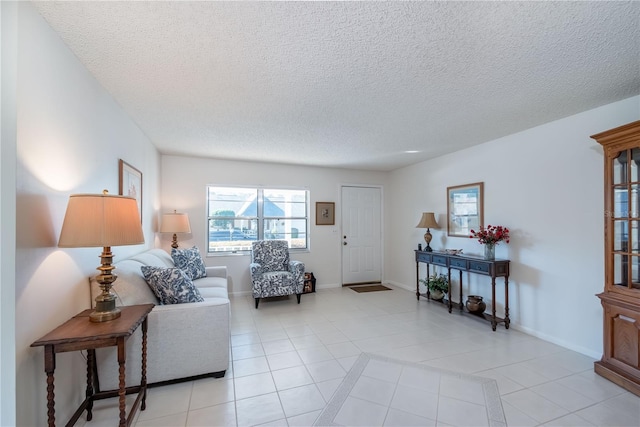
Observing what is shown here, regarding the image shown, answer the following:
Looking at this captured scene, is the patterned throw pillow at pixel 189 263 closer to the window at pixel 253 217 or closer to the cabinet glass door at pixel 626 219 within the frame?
the window at pixel 253 217

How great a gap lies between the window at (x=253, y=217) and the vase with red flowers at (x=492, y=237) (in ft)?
9.56

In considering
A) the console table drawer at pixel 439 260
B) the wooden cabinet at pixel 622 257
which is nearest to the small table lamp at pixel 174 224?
the console table drawer at pixel 439 260

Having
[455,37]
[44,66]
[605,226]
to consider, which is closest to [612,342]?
[605,226]

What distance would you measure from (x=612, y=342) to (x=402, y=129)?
2.57 meters

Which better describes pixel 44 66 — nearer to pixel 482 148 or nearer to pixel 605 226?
pixel 605 226

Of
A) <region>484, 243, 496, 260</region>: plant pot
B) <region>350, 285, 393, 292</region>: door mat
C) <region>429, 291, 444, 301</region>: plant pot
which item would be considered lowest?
<region>350, 285, 393, 292</region>: door mat

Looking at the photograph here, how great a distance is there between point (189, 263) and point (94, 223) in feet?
7.73

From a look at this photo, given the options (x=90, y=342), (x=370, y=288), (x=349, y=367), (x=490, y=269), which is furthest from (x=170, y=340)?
(x=370, y=288)

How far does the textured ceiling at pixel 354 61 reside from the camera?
141 cm

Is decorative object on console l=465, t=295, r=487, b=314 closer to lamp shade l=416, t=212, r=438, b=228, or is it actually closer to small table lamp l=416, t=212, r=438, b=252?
small table lamp l=416, t=212, r=438, b=252

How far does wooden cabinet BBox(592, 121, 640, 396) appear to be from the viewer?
2.09m

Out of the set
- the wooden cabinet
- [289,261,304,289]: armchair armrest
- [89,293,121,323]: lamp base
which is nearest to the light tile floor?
the wooden cabinet

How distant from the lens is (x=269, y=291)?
13.5ft

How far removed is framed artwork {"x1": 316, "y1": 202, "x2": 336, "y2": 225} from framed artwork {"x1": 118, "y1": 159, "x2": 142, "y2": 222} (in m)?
2.92
